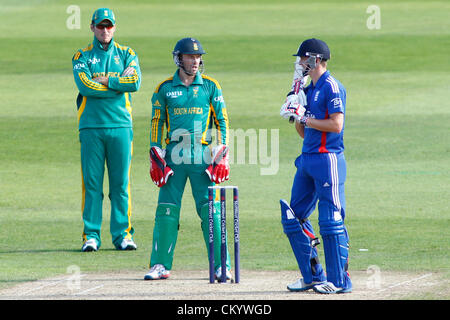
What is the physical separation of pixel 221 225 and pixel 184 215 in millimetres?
3926

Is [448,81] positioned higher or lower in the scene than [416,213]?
higher

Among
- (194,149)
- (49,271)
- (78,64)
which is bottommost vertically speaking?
(49,271)

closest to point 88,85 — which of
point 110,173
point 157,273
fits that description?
point 110,173

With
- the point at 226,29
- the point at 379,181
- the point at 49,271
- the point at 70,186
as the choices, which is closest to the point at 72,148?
the point at 70,186

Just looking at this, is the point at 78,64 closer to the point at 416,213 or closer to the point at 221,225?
the point at 221,225

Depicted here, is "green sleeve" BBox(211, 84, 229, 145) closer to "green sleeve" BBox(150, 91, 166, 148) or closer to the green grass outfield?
"green sleeve" BBox(150, 91, 166, 148)

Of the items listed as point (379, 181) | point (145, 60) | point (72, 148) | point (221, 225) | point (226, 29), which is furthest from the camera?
point (226, 29)

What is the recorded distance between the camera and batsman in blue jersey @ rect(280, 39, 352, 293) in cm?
782

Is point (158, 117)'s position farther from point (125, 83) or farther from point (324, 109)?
point (324, 109)

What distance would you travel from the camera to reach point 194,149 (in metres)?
8.95

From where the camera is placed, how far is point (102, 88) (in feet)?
34.0

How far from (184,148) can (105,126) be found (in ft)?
5.63

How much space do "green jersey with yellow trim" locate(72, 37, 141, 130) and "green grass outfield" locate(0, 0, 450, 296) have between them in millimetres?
1308

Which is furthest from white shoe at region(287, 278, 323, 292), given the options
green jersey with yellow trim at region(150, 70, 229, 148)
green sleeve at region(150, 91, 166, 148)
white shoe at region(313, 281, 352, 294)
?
green sleeve at region(150, 91, 166, 148)
